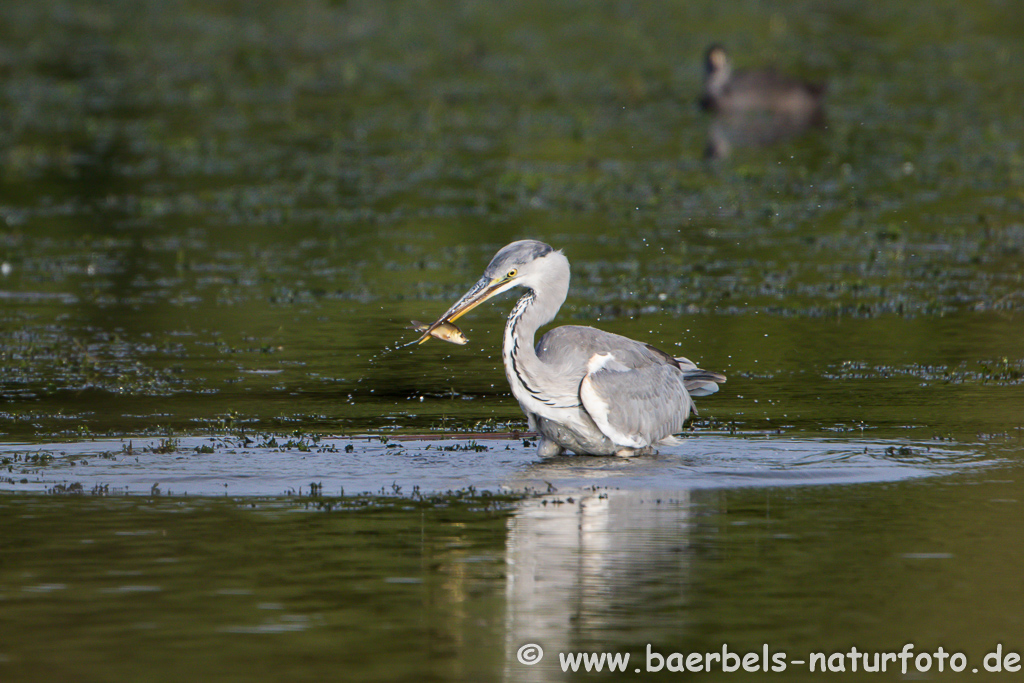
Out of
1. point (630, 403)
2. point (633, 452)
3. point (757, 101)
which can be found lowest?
point (633, 452)

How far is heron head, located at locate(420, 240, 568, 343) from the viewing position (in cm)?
1018

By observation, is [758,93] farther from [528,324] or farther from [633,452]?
[528,324]

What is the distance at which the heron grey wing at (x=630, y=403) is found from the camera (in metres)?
9.98

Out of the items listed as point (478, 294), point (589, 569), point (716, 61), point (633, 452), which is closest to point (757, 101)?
point (716, 61)

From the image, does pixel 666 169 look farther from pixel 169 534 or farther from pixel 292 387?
pixel 169 534

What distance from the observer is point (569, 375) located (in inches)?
396

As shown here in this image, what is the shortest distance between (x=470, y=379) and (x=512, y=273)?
2.59 m

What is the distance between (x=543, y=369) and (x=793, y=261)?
732 cm

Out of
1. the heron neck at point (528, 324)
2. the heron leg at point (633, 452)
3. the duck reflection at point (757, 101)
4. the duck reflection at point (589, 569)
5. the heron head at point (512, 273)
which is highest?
the duck reflection at point (757, 101)

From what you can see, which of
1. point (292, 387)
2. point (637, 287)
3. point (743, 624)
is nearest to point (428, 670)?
point (743, 624)

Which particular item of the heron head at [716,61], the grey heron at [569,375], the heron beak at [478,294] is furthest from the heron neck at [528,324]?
the heron head at [716,61]

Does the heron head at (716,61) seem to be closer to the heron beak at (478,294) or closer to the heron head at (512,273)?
the heron head at (512,273)

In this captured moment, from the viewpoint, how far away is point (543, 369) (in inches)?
393

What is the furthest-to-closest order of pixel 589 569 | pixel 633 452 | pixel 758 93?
pixel 758 93, pixel 633 452, pixel 589 569
